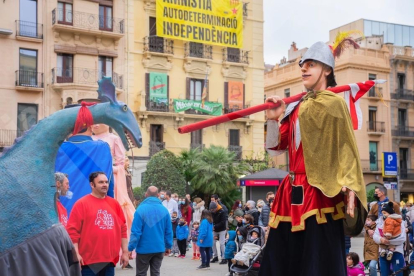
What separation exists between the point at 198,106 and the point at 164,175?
754 centimetres

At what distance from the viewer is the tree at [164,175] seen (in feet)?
86.8

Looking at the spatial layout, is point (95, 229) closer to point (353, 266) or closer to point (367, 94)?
point (353, 266)

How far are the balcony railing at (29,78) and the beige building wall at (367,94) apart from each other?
17564mm

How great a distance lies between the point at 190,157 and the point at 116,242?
76.3 ft

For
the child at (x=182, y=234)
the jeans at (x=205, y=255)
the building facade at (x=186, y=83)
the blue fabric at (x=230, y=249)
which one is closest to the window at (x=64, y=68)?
the building facade at (x=186, y=83)

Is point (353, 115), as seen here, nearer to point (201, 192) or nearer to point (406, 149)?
point (201, 192)

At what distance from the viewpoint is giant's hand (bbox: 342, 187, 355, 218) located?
13.5 feet

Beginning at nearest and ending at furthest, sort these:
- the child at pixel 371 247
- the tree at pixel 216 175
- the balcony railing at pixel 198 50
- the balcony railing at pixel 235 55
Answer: the child at pixel 371 247, the tree at pixel 216 175, the balcony railing at pixel 198 50, the balcony railing at pixel 235 55

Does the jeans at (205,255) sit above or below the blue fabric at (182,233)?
below

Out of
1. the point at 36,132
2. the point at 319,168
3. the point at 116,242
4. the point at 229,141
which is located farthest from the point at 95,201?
the point at 229,141

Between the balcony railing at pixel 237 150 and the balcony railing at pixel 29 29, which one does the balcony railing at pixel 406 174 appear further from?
the balcony railing at pixel 29 29

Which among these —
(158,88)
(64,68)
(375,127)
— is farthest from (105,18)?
(375,127)

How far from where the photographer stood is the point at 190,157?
98.1 ft

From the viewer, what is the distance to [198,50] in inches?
1329
